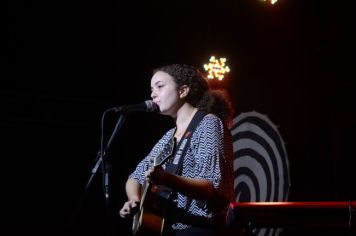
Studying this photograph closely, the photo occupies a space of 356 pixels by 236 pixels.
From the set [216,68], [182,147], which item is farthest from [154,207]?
[216,68]

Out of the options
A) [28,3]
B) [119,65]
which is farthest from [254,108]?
[28,3]

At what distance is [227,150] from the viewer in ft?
9.58

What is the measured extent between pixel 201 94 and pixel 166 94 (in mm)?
267

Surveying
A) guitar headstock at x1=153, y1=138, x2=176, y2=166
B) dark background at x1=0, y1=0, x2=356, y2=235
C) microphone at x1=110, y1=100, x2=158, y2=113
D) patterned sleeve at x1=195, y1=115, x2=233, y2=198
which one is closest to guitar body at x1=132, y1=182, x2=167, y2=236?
guitar headstock at x1=153, y1=138, x2=176, y2=166

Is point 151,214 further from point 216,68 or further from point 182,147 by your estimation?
point 216,68

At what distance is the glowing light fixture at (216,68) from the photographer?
5812mm

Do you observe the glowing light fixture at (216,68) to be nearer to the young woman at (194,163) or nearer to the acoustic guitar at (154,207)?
the young woman at (194,163)

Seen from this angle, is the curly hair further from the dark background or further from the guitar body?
the dark background

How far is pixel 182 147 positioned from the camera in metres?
2.99

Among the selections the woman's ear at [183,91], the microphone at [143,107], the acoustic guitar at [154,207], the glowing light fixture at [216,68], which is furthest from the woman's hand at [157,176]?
the glowing light fixture at [216,68]

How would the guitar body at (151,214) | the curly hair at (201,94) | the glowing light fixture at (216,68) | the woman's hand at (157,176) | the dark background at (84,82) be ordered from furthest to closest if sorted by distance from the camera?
the dark background at (84,82) → the glowing light fixture at (216,68) → the curly hair at (201,94) → the guitar body at (151,214) → the woman's hand at (157,176)

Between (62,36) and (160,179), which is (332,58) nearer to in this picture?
(160,179)

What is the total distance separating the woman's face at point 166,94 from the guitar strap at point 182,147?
0.22 metres

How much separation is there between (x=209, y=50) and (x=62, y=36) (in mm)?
2023
